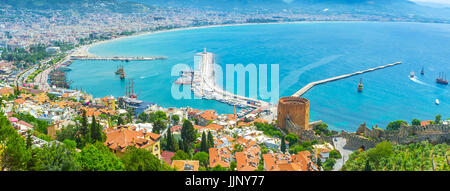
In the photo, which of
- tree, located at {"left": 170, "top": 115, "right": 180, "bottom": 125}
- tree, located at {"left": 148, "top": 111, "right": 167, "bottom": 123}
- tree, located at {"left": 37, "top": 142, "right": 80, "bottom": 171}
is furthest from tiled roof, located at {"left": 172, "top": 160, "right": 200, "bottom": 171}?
tree, located at {"left": 148, "top": 111, "right": 167, "bottom": 123}

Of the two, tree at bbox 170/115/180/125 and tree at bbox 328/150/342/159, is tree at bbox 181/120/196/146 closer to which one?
tree at bbox 328/150/342/159

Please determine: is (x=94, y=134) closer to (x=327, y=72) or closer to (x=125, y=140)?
(x=125, y=140)

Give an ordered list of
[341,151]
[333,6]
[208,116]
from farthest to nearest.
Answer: [333,6] → [208,116] → [341,151]

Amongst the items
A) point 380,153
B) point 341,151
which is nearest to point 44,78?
point 341,151

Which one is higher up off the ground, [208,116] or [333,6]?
[333,6]
